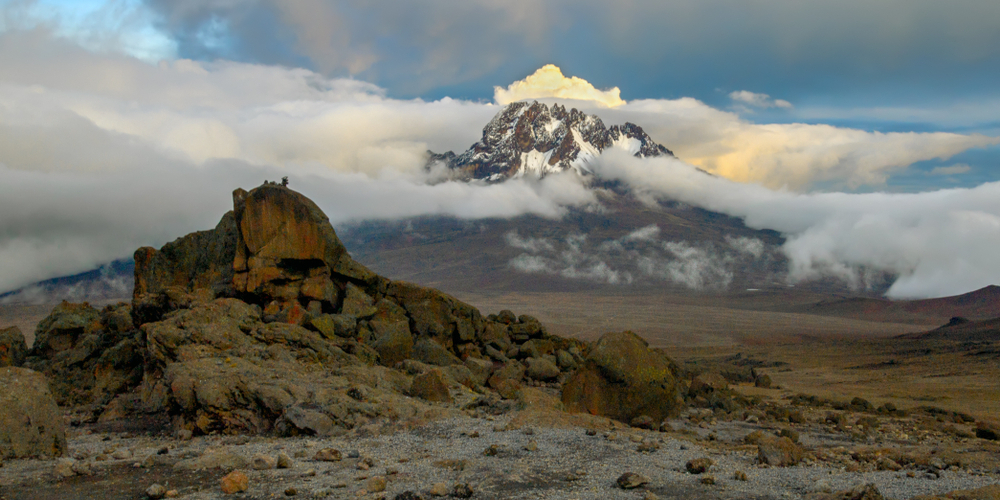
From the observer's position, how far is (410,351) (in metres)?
28.6

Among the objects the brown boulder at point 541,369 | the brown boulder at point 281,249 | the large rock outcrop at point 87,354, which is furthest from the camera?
the brown boulder at point 541,369

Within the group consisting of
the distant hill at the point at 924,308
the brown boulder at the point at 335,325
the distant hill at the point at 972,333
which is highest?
the brown boulder at the point at 335,325

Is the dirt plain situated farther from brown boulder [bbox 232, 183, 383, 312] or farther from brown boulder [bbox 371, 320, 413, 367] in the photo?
brown boulder [bbox 232, 183, 383, 312]

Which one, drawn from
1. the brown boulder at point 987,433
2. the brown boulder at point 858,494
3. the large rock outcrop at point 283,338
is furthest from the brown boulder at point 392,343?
the brown boulder at point 987,433

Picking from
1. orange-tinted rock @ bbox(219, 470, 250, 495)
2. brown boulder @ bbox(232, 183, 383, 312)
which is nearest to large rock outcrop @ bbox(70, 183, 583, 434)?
brown boulder @ bbox(232, 183, 383, 312)

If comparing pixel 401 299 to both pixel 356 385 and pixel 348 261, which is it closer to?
pixel 348 261

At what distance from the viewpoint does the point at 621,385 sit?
20375 mm

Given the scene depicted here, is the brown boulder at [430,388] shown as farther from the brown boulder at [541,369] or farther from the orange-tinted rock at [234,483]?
the orange-tinted rock at [234,483]

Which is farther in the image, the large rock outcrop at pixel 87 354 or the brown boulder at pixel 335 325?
the brown boulder at pixel 335 325

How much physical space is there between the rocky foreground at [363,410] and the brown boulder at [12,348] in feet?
0.35

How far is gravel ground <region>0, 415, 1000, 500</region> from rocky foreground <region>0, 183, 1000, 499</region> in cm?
7

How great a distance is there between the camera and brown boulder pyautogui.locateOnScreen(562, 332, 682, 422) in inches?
799

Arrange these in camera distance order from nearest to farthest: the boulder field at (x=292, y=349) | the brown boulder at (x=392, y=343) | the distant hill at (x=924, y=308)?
the boulder field at (x=292, y=349) → the brown boulder at (x=392, y=343) → the distant hill at (x=924, y=308)

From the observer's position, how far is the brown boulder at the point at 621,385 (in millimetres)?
20297
